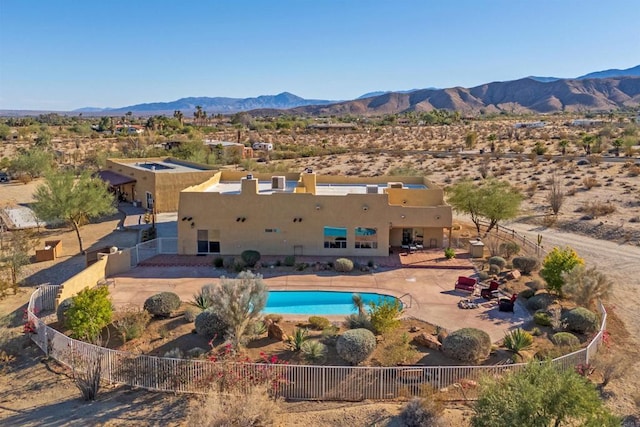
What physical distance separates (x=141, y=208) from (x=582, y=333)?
32736 mm

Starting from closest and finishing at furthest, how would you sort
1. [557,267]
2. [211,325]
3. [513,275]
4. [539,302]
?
[211,325], [539,302], [557,267], [513,275]

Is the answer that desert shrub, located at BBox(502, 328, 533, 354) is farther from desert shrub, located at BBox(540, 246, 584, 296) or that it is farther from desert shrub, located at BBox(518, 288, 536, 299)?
desert shrub, located at BBox(540, 246, 584, 296)

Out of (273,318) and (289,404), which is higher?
(273,318)

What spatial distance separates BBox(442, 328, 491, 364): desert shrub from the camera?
16344mm

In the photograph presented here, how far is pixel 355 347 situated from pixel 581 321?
8713mm

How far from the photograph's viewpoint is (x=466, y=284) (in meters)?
23.6

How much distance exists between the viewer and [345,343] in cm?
1628

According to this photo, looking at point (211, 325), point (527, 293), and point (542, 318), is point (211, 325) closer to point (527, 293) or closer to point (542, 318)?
point (542, 318)

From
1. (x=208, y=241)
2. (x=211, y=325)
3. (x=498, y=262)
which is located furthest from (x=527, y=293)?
(x=208, y=241)

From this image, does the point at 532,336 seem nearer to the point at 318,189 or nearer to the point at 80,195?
the point at 318,189

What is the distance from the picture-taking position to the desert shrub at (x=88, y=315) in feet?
57.2

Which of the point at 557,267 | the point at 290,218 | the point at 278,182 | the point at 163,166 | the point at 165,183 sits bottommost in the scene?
the point at 557,267

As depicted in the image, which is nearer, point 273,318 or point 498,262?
point 273,318

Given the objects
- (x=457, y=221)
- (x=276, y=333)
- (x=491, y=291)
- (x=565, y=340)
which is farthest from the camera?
(x=457, y=221)
